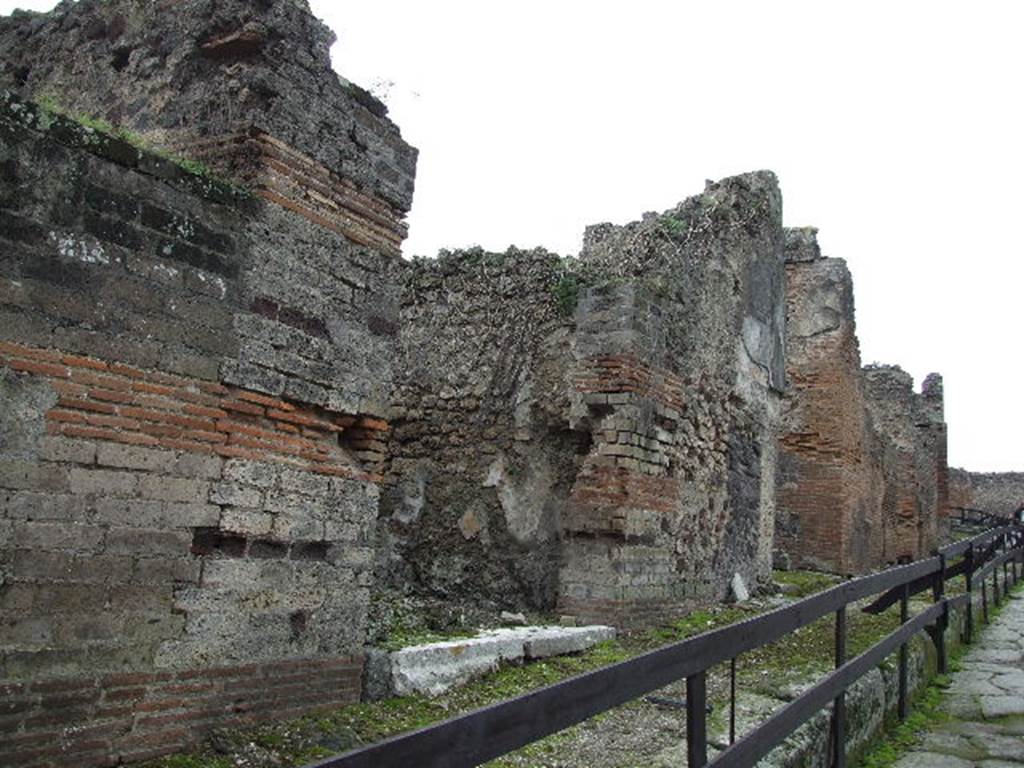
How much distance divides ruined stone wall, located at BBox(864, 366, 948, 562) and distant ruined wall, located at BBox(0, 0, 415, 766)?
1636 cm

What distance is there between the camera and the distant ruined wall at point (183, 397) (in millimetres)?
3355

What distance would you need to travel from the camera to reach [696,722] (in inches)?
98.7

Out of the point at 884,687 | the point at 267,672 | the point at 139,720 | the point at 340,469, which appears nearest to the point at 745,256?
the point at 884,687

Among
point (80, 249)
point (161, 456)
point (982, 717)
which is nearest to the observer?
point (80, 249)

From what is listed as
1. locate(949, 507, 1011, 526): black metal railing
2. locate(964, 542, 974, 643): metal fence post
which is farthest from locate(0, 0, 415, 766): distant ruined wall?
locate(949, 507, 1011, 526): black metal railing

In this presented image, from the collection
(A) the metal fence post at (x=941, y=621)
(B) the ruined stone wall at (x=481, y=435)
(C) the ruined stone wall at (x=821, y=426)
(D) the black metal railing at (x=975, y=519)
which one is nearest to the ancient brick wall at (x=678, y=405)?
(B) the ruined stone wall at (x=481, y=435)

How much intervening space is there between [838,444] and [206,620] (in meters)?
12.8

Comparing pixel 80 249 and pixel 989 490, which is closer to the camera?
pixel 80 249

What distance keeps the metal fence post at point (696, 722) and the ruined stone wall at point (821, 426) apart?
40.9 ft

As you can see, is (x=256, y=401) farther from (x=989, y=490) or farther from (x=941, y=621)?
(x=989, y=490)

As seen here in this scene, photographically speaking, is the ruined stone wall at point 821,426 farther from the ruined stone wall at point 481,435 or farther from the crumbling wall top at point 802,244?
the ruined stone wall at point 481,435

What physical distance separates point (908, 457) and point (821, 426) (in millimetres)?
7774

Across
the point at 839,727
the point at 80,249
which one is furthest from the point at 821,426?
the point at 80,249

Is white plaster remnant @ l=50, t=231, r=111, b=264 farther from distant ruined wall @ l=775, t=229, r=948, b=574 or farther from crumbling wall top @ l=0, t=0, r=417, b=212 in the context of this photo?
distant ruined wall @ l=775, t=229, r=948, b=574
